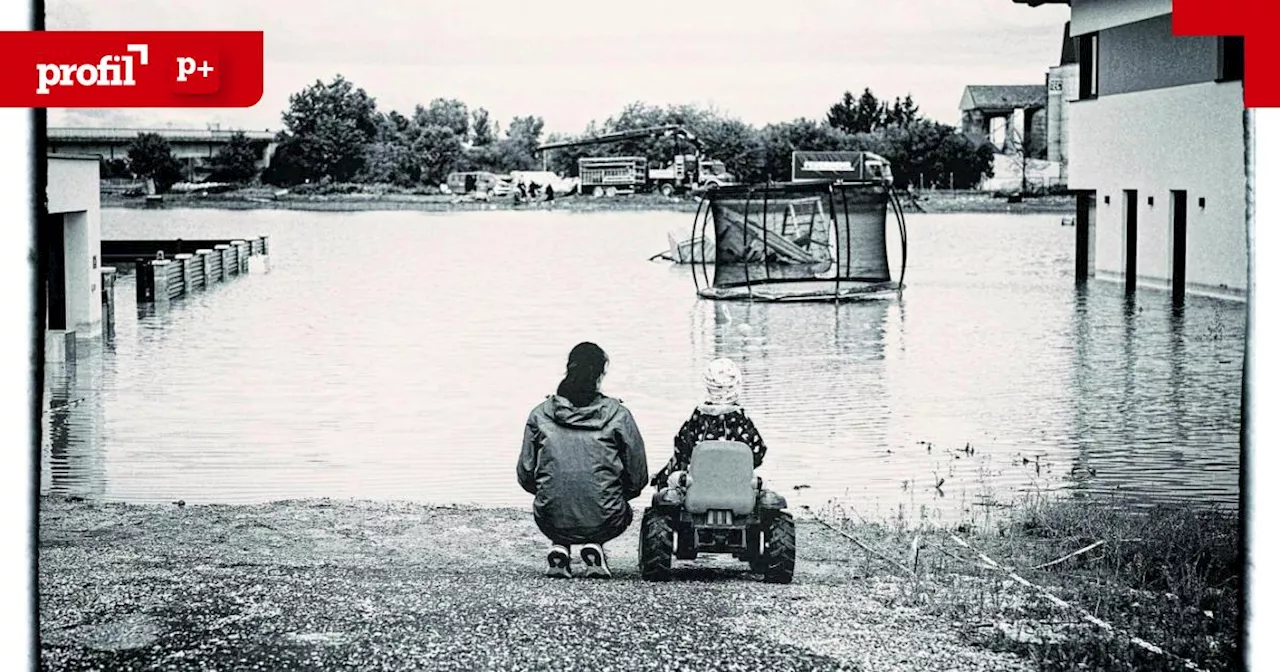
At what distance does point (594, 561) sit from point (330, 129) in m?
10.6

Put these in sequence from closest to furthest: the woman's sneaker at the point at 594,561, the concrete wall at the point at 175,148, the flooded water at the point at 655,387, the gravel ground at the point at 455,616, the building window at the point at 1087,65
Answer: the gravel ground at the point at 455,616 → the woman's sneaker at the point at 594,561 → the flooded water at the point at 655,387 → the concrete wall at the point at 175,148 → the building window at the point at 1087,65

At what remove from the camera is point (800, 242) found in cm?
2241

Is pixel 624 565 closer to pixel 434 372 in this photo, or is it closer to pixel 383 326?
pixel 434 372

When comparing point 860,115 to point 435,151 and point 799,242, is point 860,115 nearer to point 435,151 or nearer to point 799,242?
point 799,242

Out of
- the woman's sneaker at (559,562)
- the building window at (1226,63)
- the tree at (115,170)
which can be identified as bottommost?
the woman's sneaker at (559,562)

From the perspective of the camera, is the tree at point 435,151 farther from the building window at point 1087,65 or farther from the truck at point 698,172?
the building window at point 1087,65

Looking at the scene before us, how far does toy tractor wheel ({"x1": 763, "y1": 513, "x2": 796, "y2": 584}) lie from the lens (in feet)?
19.0

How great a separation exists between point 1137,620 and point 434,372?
9.56 m

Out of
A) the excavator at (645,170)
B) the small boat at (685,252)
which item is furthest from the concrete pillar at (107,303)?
the small boat at (685,252)

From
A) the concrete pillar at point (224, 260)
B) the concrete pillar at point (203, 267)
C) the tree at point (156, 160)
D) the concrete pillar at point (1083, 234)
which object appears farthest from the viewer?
the concrete pillar at point (224, 260)

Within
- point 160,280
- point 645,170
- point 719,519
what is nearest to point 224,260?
point 160,280

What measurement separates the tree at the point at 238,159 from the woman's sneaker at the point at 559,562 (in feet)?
28.2

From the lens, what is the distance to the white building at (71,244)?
1427 cm

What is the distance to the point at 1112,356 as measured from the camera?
1535cm
